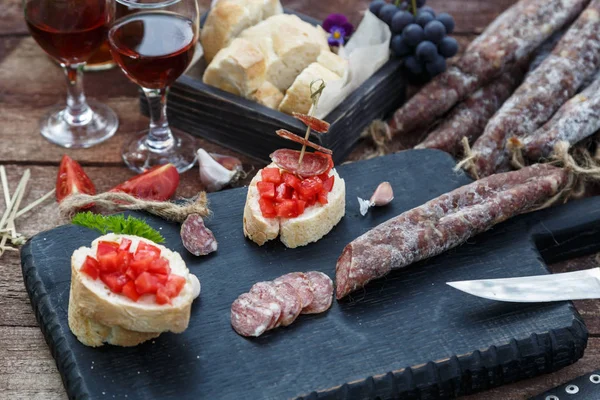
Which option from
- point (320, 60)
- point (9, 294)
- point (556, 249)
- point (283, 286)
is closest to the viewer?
point (283, 286)

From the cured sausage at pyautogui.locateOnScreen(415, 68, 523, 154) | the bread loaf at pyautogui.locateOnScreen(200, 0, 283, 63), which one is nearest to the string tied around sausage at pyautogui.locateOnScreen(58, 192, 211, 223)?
the bread loaf at pyautogui.locateOnScreen(200, 0, 283, 63)

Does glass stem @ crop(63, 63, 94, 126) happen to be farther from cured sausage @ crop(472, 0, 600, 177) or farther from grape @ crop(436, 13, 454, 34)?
cured sausage @ crop(472, 0, 600, 177)

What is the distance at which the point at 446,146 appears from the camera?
308 cm

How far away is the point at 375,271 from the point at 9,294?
1155mm

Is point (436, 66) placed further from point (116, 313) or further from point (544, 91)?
point (116, 313)

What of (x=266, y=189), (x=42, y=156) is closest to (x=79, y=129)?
Result: (x=42, y=156)

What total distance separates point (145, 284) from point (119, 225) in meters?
0.39

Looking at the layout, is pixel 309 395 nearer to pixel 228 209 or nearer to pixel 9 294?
pixel 228 209

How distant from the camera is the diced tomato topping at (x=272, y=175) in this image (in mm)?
2531

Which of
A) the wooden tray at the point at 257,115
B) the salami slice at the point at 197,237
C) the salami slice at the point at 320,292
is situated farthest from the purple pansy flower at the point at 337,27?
the salami slice at the point at 320,292

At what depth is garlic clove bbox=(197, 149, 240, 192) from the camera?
2926 millimetres

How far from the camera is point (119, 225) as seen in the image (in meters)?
2.39

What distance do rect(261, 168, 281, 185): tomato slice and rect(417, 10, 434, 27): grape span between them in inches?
41.4

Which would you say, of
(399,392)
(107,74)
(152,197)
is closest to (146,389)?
(399,392)
